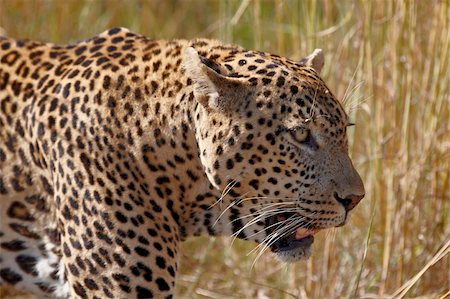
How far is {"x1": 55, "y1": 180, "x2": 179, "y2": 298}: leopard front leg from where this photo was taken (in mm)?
5328

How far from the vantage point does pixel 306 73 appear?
5328 millimetres

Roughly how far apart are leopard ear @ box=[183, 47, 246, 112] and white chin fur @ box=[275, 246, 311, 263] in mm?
749

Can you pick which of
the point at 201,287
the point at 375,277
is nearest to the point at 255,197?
the point at 375,277

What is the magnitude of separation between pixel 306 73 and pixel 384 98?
4.88 feet

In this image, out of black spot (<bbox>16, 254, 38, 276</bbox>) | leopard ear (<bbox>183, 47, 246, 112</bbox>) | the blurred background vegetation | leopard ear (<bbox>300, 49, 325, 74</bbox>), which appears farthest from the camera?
the blurred background vegetation

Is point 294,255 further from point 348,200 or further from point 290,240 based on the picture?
point 348,200

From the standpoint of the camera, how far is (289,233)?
5434 mm

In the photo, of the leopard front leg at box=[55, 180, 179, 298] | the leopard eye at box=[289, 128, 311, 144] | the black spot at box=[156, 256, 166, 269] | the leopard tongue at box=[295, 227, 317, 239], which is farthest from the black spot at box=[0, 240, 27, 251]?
the leopard eye at box=[289, 128, 311, 144]

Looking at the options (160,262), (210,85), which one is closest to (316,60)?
(210,85)

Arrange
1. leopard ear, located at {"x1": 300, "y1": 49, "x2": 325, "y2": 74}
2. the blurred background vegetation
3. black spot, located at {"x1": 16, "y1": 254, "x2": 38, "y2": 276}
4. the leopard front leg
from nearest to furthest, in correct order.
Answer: the leopard front leg < leopard ear, located at {"x1": 300, "y1": 49, "x2": 325, "y2": 74} < black spot, located at {"x1": 16, "y1": 254, "x2": 38, "y2": 276} < the blurred background vegetation

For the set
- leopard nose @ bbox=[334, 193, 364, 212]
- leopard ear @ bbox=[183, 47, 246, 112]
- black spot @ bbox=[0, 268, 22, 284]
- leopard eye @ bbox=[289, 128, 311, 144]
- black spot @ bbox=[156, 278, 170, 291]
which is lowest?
black spot @ bbox=[0, 268, 22, 284]

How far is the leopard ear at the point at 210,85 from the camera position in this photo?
5113 millimetres

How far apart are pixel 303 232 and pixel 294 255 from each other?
0.37 feet

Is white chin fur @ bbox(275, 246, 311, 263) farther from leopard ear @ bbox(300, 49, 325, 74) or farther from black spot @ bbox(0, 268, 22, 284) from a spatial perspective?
black spot @ bbox(0, 268, 22, 284)
